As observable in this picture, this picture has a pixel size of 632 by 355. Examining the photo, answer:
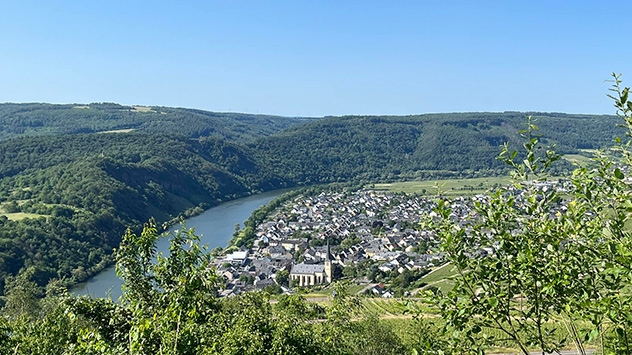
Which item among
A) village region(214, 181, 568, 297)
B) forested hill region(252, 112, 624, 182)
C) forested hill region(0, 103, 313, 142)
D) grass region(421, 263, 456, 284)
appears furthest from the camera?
forested hill region(0, 103, 313, 142)

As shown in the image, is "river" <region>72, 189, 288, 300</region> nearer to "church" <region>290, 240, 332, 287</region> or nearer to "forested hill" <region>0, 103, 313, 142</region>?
"church" <region>290, 240, 332, 287</region>

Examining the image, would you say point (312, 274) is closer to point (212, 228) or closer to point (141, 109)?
point (212, 228)

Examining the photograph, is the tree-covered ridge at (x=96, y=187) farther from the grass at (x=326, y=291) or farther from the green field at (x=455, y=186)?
the green field at (x=455, y=186)

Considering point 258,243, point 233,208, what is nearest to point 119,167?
point 233,208

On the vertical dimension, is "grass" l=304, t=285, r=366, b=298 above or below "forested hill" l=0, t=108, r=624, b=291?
below

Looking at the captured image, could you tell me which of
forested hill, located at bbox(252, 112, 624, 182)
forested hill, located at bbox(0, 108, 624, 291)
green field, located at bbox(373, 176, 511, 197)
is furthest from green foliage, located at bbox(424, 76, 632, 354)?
forested hill, located at bbox(252, 112, 624, 182)

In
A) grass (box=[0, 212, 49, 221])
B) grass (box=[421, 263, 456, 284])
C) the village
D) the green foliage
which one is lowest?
the village

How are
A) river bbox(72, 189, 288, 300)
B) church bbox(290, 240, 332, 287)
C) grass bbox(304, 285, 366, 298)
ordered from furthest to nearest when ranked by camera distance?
church bbox(290, 240, 332, 287) < river bbox(72, 189, 288, 300) < grass bbox(304, 285, 366, 298)

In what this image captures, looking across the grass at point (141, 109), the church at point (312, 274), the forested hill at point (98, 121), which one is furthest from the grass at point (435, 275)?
the grass at point (141, 109)
